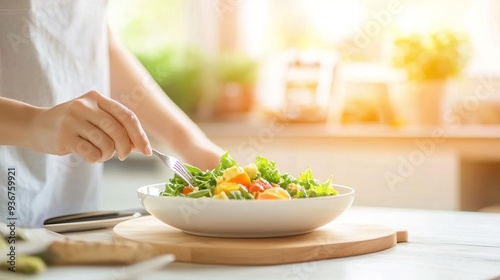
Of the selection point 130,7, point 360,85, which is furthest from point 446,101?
point 130,7

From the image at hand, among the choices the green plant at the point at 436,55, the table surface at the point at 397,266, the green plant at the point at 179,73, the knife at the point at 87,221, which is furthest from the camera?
the green plant at the point at 179,73

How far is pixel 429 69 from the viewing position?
2.75 meters

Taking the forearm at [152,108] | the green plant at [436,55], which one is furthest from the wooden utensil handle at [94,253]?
the green plant at [436,55]

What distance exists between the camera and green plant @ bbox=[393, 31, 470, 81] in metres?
2.73

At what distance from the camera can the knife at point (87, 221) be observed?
4.01 ft

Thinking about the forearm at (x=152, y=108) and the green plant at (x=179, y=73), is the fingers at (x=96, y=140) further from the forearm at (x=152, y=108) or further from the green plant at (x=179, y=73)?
the green plant at (x=179, y=73)

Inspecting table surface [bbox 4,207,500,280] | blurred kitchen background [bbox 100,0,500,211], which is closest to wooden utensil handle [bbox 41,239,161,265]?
table surface [bbox 4,207,500,280]

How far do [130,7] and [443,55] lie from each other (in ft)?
5.28

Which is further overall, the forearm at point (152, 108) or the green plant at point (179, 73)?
the green plant at point (179, 73)

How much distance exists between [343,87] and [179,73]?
802 mm

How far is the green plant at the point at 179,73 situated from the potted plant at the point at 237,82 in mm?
114

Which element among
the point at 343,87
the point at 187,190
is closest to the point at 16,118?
the point at 187,190

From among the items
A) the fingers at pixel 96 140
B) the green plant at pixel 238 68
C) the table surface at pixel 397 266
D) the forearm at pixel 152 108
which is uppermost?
the green plant at pixel 238 68

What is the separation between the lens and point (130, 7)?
354 centimetres
